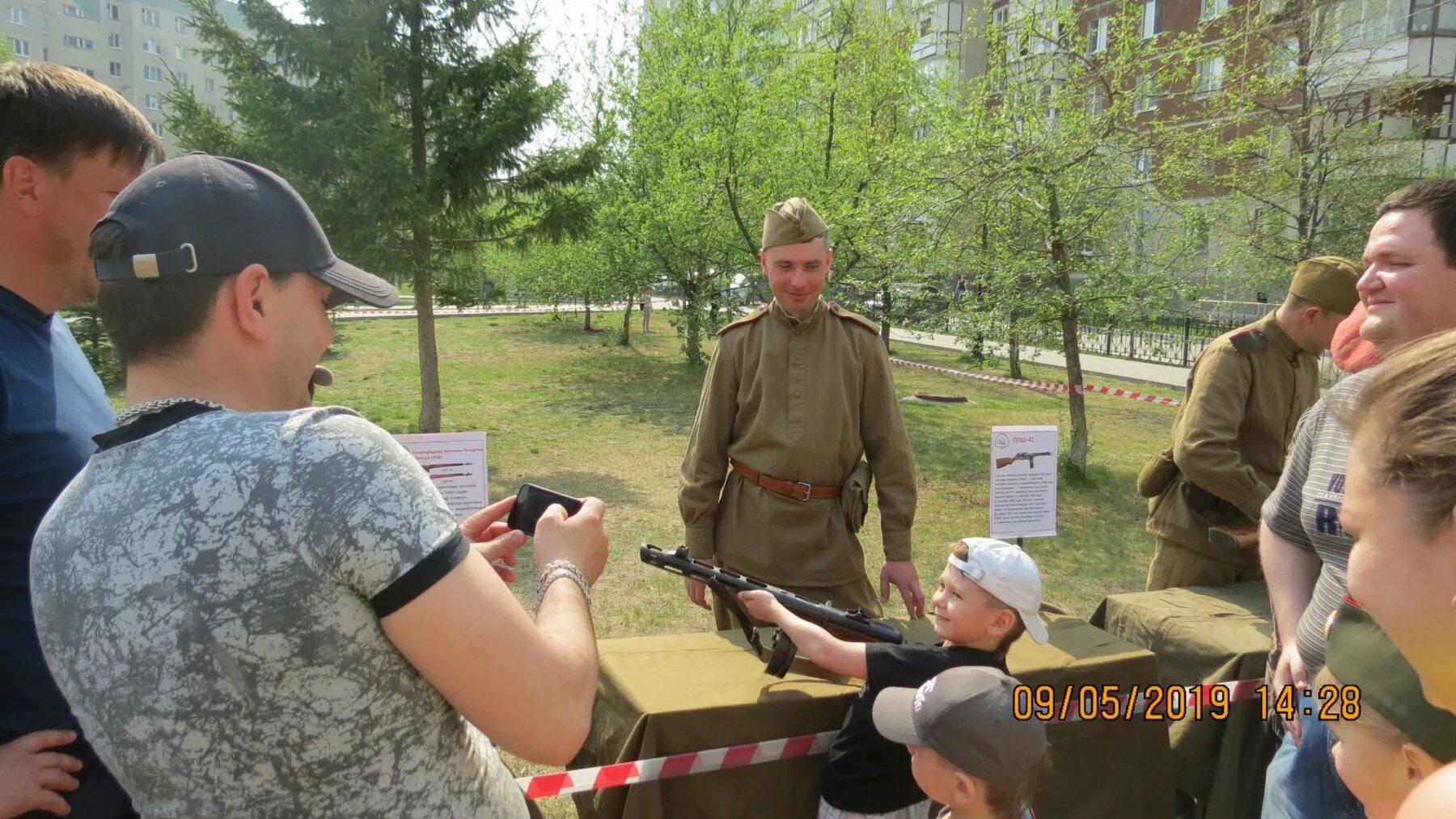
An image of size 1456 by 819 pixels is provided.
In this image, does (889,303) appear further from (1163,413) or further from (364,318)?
(364,318)

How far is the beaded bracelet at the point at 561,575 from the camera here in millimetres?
1290

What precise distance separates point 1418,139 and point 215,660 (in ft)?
58.5

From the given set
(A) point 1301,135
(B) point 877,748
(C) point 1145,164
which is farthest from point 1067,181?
(B) point 877,748

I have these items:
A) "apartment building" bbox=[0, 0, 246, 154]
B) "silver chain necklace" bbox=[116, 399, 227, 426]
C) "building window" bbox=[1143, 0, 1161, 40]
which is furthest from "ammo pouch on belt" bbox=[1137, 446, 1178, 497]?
"apartment building" bbox=[0, 0, 246, 154]

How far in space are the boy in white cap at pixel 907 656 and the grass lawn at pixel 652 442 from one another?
1.48m

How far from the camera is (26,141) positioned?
1650 millimetres

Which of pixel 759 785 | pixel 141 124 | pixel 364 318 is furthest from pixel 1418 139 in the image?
pixel 364 318

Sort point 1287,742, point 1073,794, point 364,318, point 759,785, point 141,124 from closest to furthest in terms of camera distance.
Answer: point 141,124 < point 1287,742 < point 759,785 < point 1073,794 < point 364,318

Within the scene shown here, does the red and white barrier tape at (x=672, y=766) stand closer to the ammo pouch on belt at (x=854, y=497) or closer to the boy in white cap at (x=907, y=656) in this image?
the boy in white cap at (x=907, y=656)

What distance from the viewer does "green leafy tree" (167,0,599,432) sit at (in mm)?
8789

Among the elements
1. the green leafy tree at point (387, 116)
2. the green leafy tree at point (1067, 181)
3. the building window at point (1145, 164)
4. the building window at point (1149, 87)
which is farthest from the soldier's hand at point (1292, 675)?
the green leafy tree at point (387, 116)

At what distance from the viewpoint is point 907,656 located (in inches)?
96.0
